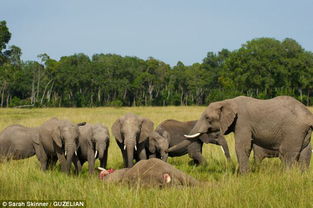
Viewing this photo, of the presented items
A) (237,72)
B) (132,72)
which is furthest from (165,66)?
(237,72)

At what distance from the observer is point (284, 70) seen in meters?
57.0

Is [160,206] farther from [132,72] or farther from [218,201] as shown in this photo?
[132,72]

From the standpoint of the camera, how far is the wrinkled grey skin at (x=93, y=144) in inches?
385

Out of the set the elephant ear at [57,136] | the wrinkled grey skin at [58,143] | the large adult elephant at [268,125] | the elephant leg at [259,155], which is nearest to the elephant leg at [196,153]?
the elephant leg at [259,155]

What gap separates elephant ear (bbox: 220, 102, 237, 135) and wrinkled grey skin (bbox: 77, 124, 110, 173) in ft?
10.2

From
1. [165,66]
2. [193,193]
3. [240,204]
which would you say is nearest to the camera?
[240,204]

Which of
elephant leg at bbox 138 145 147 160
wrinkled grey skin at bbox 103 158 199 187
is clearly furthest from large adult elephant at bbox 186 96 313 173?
elephant leg at bbox 138 145 147 160

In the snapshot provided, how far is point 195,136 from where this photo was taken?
8.90m

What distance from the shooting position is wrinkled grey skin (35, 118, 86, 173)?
353 inches

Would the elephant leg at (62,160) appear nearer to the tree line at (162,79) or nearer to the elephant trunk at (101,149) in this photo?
the elephant trunk at (101,149)

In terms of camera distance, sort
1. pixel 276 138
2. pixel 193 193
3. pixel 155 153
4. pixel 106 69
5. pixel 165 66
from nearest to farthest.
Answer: pixel 193 193 < pixel 276 138 < pixel 155 153 < pixel 106 69 < pixel 165 66

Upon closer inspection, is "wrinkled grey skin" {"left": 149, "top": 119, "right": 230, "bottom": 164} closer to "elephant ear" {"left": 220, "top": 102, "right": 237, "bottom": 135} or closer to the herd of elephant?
the herd of elephant

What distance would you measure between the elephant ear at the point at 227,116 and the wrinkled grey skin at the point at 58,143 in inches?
133

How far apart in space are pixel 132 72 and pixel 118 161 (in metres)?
73.6
